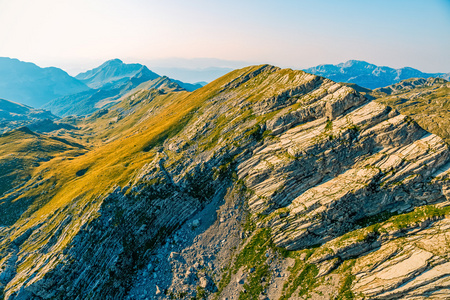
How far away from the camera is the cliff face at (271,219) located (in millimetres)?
43969

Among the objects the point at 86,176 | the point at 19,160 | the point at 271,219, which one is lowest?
the point at 271,219

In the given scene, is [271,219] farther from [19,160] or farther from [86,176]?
[19,160]

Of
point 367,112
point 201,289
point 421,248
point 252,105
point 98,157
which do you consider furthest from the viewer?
point 98,157

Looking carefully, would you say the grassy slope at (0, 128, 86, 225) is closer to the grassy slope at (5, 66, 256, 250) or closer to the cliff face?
the grassy slope at (5, 66, 256, 250)

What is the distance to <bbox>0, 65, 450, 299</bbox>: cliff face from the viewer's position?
1731 inches

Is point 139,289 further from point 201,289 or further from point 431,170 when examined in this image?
point 431,170

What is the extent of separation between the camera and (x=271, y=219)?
181 feet

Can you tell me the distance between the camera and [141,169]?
7756 cm

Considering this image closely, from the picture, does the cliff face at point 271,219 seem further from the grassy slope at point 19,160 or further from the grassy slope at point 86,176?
the grassy slope at point 19,160

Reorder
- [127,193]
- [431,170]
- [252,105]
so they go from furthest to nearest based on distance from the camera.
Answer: [252,105], [127,193], [431,170]

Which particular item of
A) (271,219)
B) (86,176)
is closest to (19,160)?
(86,176)

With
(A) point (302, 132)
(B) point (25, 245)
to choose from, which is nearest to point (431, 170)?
(A) point (302, 132)

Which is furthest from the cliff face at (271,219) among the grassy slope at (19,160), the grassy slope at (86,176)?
the grassy slope at (19,160)

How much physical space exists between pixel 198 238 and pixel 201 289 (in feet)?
41.6
